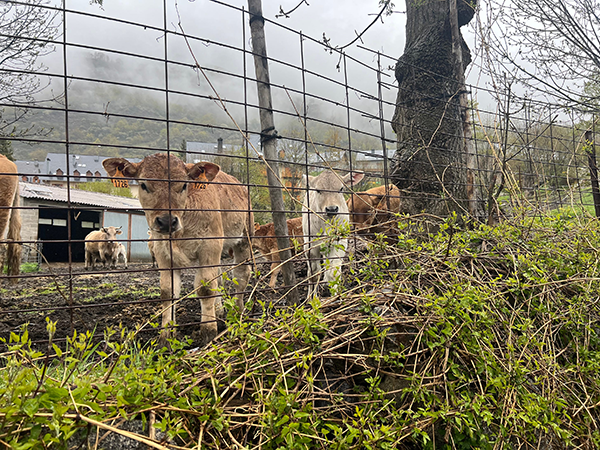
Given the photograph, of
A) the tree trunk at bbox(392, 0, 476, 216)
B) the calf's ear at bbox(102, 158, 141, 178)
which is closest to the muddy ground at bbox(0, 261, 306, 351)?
the calf's ear at bbox(102, 158, 141, 178)

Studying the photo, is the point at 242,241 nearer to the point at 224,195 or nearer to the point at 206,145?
the point at 224,195

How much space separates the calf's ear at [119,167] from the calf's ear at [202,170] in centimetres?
57

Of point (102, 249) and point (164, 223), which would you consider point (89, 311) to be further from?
point (102, 249)

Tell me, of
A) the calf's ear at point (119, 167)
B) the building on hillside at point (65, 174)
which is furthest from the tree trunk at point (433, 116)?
the building on hillside at point (65, 174)

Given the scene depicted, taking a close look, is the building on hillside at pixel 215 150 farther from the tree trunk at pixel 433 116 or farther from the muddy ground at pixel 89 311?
the tree trunk at pixel 433 116

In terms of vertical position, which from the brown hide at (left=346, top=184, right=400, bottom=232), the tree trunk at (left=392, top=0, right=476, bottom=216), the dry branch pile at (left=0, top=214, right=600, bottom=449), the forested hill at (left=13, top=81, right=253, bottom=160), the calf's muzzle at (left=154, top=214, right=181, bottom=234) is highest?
the forested hill at (left=13, top=81, right=253, bottom=160)

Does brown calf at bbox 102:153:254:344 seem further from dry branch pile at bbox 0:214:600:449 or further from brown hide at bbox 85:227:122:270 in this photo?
brown hide at bbox 85:227:122:270

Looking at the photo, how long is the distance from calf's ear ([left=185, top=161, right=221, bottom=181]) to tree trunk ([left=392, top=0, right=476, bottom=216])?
2.36m

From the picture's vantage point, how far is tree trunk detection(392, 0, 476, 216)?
15.9 ft

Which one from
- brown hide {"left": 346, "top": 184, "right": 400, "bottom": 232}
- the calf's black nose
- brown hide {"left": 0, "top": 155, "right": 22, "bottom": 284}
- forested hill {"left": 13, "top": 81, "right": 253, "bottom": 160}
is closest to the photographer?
brown hide {"left": 346, "top": 184, "right": 400, "bottom": 232}

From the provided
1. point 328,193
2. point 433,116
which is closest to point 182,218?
point 328,193

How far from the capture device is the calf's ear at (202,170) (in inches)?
161

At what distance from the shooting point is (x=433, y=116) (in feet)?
16.2

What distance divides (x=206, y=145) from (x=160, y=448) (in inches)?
1782
